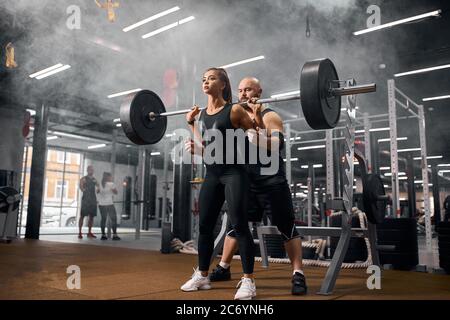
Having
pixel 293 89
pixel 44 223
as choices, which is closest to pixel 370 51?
pixel 293 89

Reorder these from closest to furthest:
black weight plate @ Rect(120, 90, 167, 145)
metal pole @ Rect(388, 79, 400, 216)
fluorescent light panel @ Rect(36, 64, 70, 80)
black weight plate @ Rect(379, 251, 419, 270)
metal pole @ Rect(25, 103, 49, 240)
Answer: black weight plate @ Rect(120, 90, 167, 145)
black weight plate @ Rect(379, 251, 419, 270)
metal pole @ Rect(388, 79, 400, 216)
fluorescent light panel @ Rect(36, 64, 70, 80)
metal pole @ Rect(25, 103, 49, 240)

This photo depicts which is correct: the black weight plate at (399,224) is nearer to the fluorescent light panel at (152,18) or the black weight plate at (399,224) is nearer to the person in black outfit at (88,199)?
the fluorescent light panel at (152,18)

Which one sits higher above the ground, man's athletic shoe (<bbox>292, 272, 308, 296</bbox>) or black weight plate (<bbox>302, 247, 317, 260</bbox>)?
man's athletic shoe (<bbox>292, 272, 308, 296</bbox>)

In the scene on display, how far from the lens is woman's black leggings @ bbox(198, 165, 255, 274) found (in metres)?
1.63

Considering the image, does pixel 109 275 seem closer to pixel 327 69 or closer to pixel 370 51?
pixel 327 69

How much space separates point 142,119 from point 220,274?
93 centimetres

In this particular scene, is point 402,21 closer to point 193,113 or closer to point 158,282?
point 193,113

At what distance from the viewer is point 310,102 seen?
1582 mm

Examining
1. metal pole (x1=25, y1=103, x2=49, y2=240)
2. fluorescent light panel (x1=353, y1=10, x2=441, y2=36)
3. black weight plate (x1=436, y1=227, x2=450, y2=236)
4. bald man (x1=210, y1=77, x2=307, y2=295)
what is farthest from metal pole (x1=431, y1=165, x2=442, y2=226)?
bald man (x1=210, y1=77, x2=307, y2=295)

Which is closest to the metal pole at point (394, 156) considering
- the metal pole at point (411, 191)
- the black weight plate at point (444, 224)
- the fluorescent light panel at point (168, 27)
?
the black weight plate at point (444, 224)

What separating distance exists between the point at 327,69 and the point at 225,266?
1.16m

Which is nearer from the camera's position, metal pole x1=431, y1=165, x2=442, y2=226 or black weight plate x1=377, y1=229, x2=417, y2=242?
black weight plate x1=377, y1=229, x2=417, y2=242

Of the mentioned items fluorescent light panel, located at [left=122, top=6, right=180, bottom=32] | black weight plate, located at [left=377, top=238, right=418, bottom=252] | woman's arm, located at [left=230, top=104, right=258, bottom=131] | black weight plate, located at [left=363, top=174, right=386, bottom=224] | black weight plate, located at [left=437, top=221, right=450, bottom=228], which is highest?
fluorescent light panel, located at [left=122, top=6, right=180, bottom=32]

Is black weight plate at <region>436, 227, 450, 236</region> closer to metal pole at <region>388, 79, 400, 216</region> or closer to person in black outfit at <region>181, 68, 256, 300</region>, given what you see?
metal pole at <region>388, 79, 400, 216</region>
